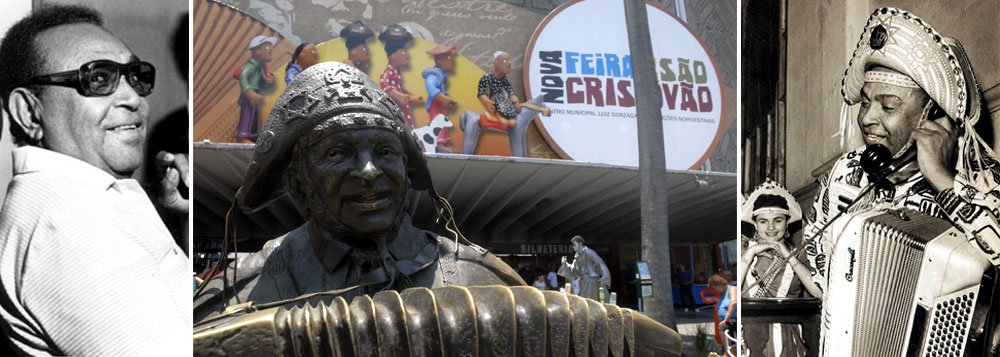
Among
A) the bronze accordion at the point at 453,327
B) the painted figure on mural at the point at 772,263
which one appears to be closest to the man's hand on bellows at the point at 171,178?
the bronze accordion at the point at 453,327

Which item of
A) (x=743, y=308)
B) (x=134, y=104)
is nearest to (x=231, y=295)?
(x=134, y=104)

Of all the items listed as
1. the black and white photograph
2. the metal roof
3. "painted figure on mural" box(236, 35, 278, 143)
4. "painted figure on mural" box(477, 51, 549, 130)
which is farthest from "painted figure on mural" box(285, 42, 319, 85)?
the black and white photograph

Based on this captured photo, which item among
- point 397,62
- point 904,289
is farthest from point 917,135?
point 397,62

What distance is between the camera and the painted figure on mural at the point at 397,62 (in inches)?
230

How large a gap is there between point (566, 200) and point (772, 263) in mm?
3241

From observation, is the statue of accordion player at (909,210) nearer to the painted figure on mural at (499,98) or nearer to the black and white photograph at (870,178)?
the black and white photograph at (870,178)

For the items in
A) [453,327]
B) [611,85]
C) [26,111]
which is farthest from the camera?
[611,85]

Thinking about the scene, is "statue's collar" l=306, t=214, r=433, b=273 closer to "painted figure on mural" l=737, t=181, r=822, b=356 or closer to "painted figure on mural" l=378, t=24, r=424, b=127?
"painted figure on mural" l=737, t=181, r=822, b=356

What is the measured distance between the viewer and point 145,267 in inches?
79.2

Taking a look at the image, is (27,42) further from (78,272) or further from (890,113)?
(890,113)

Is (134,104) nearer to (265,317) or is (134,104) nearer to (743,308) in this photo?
(265,317)

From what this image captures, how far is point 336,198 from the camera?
4.82 feet

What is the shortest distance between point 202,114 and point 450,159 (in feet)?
5.12

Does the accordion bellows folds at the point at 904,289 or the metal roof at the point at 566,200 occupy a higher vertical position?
the metal roof at the point at 566,200
